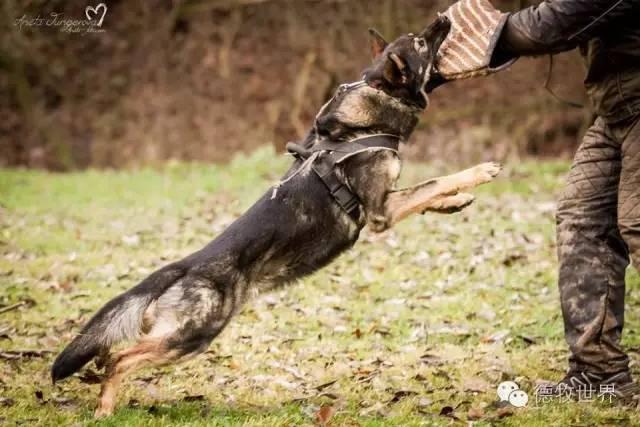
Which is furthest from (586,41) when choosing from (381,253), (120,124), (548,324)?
(120,124)

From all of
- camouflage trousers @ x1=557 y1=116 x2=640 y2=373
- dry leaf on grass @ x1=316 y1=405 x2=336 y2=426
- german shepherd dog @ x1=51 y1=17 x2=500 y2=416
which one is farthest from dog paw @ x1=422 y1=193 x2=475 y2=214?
dry leaf on grass @ x1=316 y1=405 x2=336 y2=426

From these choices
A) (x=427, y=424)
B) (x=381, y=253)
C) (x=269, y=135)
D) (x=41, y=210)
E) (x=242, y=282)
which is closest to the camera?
(x=427, y=424)

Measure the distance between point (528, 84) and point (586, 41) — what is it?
459 inches

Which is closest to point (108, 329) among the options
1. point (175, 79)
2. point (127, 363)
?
point (127, 363)

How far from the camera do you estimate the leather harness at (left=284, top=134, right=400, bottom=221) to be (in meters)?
4.60

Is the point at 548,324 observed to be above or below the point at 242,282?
below

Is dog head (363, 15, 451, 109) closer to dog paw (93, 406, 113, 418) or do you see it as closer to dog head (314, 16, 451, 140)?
dog head (314, 16, 451, 140)

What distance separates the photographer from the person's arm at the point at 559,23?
387cm

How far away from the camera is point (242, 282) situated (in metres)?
4.36

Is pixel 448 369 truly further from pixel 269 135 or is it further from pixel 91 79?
pixel 91 79

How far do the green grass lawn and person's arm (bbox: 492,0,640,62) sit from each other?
196 centimetres
